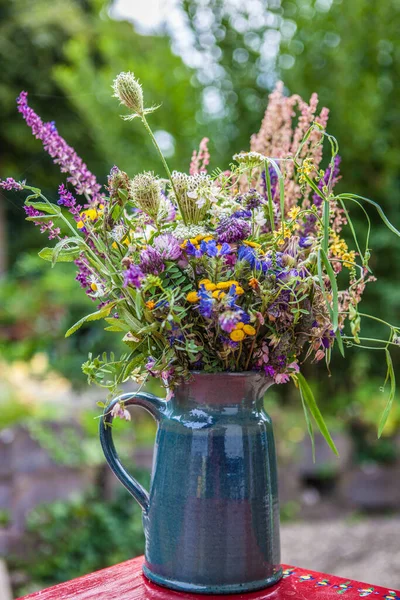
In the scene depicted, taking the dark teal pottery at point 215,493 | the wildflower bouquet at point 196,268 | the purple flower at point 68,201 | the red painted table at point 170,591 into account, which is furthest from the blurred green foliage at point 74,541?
the purple flower at point 68,201

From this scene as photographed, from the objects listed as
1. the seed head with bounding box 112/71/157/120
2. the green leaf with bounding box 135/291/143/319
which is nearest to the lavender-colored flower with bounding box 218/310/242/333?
the green leaf with bounding box 135/291/143/319

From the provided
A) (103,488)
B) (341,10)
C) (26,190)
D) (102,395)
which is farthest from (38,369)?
(26,190)

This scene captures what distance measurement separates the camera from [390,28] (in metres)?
3.90

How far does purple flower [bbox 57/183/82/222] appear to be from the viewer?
95 cm

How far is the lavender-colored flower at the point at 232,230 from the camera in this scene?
929 millimetres

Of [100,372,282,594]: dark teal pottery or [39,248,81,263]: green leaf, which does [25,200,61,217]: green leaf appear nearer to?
[39,248,81,263]: green leaf

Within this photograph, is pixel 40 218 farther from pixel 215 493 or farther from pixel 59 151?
pixel 215 493

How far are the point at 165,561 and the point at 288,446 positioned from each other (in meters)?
3.05

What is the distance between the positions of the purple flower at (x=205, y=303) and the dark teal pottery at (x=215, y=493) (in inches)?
4.7

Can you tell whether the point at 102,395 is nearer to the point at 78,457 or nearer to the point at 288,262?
the point at 78,457

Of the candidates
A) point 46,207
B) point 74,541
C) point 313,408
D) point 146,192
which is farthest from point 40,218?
point 74,541

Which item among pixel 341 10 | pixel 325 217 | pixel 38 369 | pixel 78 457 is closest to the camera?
pixel 325 217

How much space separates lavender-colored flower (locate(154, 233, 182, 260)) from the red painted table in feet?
1.58

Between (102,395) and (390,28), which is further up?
(390,28)
